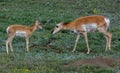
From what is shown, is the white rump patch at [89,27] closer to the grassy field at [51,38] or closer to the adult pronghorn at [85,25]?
the adult pronghorn at [85,25]

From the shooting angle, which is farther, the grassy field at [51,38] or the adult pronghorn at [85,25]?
the adult pronghorn at [85,25]

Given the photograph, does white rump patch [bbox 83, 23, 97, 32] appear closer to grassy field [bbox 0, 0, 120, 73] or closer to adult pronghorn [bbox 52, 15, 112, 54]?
adult pronghorn [bbox 52, 15, 112, 54]

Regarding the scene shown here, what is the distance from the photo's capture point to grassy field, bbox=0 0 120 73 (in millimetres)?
13701

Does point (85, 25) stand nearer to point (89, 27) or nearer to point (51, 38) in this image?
point (89, 27)

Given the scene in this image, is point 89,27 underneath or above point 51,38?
above

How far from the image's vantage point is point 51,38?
20.6m

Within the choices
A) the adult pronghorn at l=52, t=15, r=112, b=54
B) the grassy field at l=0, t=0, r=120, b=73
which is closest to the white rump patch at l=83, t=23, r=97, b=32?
the adult pronghorn at l=52, t=15, r=112, b=54

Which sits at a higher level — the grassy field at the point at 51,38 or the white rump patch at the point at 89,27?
the white rump patch at the point at 89,27

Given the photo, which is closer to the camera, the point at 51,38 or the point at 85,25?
the point at 85,25

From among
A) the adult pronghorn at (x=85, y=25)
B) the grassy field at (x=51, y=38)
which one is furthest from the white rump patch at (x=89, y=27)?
the grassy field at (x=51, y=38)

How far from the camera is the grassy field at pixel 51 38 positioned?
45.0 ft

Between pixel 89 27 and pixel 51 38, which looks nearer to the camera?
pixel 89 27

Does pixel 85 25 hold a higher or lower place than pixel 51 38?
higher

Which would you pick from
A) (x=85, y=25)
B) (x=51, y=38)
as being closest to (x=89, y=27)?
(x=85, y=25)
